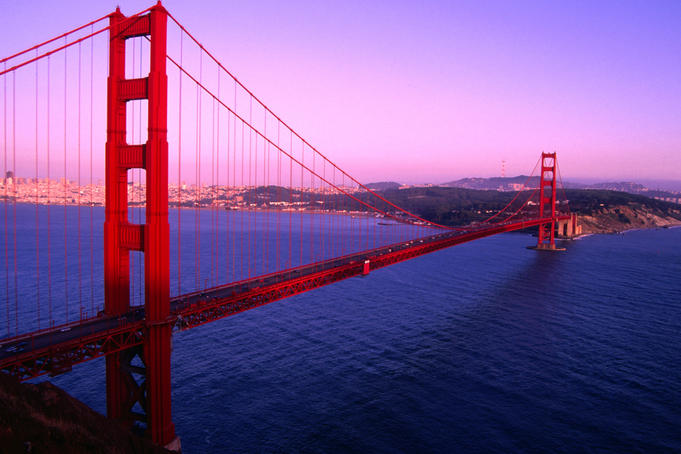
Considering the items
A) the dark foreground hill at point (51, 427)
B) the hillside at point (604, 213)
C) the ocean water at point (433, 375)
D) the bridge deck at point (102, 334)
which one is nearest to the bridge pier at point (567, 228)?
the hillside at point (604, 213)

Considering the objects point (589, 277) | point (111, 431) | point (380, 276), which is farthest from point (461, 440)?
Result: point (589, 277)

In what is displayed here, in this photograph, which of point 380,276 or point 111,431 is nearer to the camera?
point 111,431

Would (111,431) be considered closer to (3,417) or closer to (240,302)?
(3,417)

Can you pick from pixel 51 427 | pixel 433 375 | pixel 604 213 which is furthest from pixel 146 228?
pixel 604 213

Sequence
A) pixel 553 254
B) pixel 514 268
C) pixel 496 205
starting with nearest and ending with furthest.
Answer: pixel 514 268 → pixel 553 254 → pixel 496 205

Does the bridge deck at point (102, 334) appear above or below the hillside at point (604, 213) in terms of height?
below

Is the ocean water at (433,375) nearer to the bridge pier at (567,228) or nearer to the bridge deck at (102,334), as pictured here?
the bridge deck at (102,334)

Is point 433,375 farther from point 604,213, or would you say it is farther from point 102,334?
point 604,213
